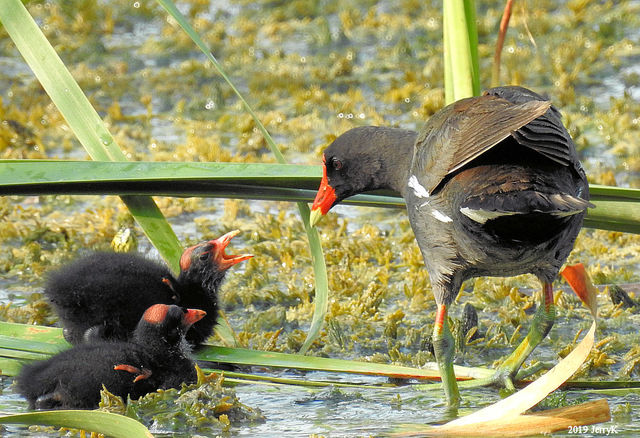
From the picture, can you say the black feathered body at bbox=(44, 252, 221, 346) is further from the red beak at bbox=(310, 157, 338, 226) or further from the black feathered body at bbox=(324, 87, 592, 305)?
the black feathered body at bbox=(324, 87, 592, 305)

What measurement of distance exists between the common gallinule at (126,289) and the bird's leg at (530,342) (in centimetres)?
137

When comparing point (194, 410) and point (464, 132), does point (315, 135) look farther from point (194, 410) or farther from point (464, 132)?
point (194, 410)

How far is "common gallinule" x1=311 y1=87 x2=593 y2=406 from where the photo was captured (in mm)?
3578

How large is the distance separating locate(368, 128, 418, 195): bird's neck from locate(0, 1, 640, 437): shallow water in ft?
2.60

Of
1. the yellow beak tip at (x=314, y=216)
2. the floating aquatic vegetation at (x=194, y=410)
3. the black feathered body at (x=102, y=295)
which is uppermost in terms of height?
the yellow beak tip at (x=314, y=216)

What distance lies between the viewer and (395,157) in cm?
461

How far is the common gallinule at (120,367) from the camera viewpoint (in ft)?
13.1

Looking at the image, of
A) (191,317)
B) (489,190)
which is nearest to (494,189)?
(489,190)

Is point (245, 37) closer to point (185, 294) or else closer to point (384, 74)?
point (384, 74)

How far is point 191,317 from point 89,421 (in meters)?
1.07

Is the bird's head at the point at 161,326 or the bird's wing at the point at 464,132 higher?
the bird's wing at the point at 464,132

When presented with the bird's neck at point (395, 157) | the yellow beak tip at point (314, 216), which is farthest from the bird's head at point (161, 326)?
the bird's neck at point (395, 157)

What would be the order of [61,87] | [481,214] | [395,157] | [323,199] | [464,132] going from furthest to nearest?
[61,87], [323,199], [395,157], [464,132], [481,214]

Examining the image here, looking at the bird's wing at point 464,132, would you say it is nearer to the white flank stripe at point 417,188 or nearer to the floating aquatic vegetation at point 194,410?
the white flank stripe at point 417,188
